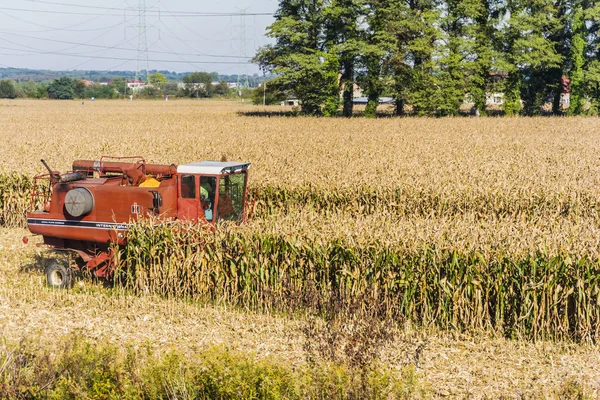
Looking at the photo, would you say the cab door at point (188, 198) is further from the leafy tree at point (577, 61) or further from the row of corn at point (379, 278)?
the leafy tree at point (577, 61)

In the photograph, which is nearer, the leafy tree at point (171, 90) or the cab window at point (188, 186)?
the cab window at point (188, 186)

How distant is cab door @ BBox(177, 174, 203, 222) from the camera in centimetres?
1183

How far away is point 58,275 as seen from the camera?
12.3m

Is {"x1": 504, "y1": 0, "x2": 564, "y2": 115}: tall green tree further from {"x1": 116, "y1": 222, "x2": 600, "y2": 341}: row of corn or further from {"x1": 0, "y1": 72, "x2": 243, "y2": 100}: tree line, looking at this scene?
{"x1": 0, "y1": 72, "x2": 243, "y2": 100}: tree line

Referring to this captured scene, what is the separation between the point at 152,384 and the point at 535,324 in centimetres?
568

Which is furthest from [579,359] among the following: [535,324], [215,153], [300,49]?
[300,49]

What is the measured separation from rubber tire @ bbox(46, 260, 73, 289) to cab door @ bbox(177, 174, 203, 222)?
2.39 meters

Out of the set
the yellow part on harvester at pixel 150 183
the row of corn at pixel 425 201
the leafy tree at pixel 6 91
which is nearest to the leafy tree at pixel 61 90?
the leafy tree at pixel 6 91

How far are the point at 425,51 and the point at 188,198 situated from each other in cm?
3868

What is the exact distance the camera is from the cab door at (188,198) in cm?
1183

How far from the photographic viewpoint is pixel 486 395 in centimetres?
788

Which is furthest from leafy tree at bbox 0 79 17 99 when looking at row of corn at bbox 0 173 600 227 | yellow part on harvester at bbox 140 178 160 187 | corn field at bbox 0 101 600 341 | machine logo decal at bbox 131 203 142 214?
machine logo decal at bbox 131 203 142 214

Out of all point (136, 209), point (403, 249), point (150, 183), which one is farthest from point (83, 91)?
point (403, 249)

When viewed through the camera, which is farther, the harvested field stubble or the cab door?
the cab door
